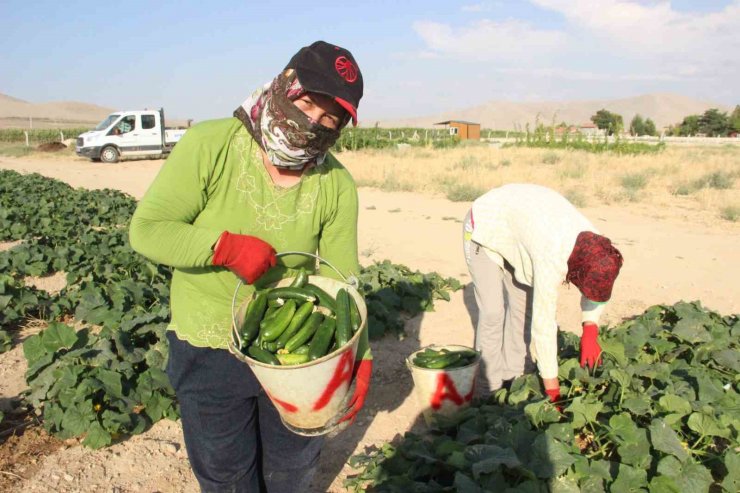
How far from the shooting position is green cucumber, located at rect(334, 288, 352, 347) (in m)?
2.10

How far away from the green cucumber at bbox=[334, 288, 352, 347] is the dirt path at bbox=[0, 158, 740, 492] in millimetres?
1726

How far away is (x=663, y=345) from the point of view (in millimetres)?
4281

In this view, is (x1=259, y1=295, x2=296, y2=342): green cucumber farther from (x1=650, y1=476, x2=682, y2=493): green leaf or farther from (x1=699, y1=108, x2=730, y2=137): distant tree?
(x1=699, y1=108, x2=730, y2=137): distant tree

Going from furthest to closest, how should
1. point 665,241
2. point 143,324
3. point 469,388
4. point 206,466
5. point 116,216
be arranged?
point 116,216, point 665,241, point 143,324, point 469,388, point 206,466

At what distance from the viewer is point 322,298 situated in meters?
2.31

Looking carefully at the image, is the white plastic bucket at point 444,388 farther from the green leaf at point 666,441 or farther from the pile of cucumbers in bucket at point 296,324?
the pile of cucumbers in bucket at point 296,324

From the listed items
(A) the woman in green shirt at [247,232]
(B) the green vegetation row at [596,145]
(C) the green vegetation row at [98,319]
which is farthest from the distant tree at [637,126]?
(A) the woman in green shirt at [247,232]

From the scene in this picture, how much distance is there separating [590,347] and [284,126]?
2573mm

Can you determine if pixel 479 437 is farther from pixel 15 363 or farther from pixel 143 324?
pixel 15 363

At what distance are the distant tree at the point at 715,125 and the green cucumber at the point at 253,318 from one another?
7809 centimetres

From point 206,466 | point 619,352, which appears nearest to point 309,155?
point 206,466

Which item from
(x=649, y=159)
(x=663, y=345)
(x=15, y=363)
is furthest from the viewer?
(x=649, y=159)

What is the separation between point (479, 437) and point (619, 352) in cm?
131

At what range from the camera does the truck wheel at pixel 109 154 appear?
85.6 feet
